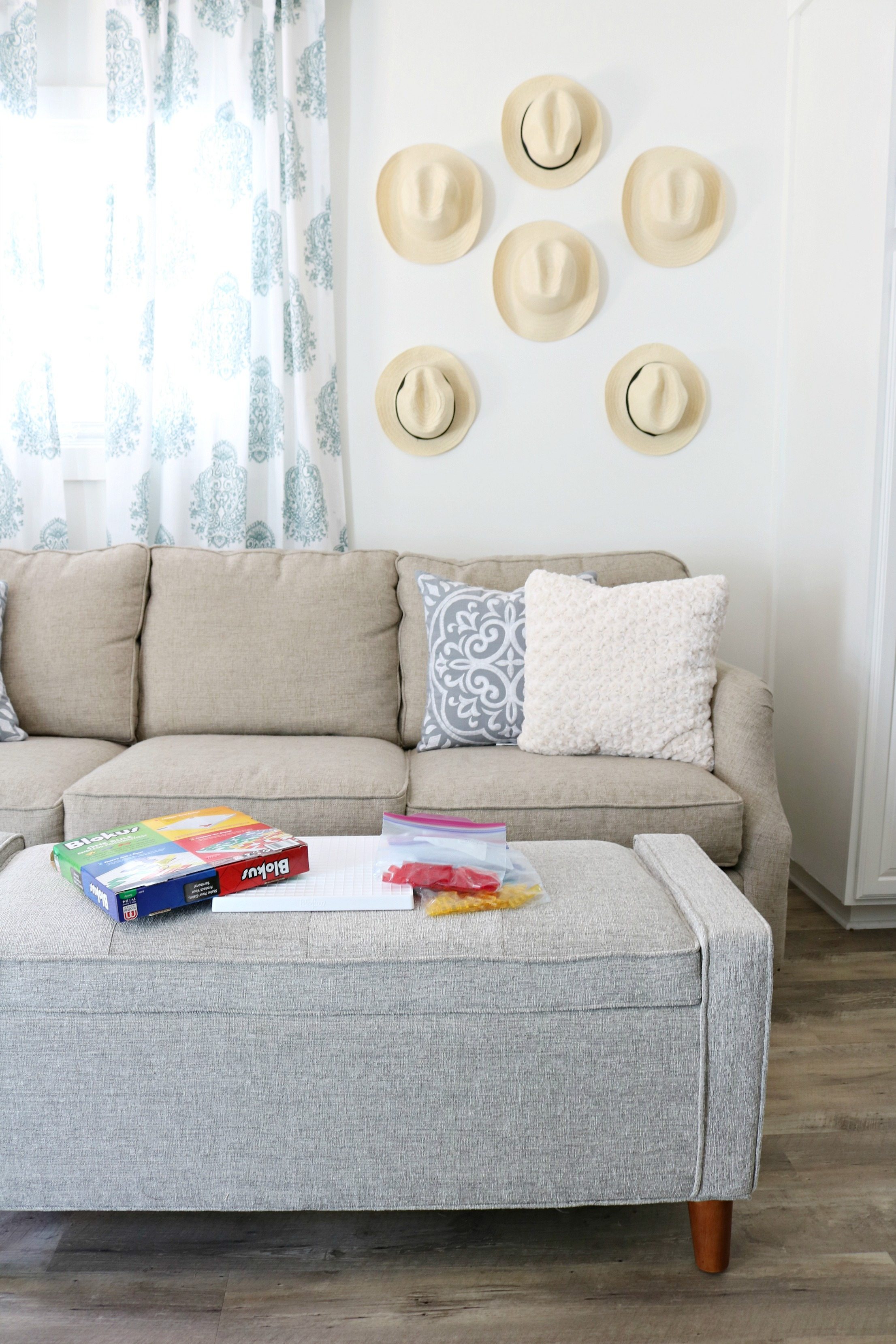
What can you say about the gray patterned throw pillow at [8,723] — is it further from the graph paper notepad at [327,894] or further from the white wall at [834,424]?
the white wall at [834,424]

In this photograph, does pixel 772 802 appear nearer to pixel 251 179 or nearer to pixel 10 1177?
pixel 10 1177

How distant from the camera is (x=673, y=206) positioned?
2.78 m

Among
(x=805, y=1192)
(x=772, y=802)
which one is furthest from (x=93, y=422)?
(x=805, y=1192)

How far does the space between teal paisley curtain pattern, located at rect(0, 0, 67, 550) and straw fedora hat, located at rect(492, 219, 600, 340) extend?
4.13 feet

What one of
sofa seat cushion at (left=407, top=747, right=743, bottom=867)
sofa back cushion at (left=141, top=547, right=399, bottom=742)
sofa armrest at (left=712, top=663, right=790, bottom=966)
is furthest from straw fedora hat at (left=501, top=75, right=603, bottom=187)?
sofa seat cushion at (left=407, top=747, right=743, bottom=867)

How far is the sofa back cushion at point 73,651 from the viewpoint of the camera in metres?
2.40

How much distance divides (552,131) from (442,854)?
2.21 metres

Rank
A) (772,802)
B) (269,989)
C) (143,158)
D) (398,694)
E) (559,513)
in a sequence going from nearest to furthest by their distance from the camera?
(269,989) < (772,802) < (398,694) < (143,158) < (559,513)

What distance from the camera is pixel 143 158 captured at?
269 centimetres

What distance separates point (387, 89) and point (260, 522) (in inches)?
49.0

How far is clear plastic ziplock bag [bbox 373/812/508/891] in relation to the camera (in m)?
1.36

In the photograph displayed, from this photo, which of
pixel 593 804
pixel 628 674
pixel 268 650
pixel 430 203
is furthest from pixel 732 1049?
pixel 430 203

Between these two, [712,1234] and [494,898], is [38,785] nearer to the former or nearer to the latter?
[494,898]

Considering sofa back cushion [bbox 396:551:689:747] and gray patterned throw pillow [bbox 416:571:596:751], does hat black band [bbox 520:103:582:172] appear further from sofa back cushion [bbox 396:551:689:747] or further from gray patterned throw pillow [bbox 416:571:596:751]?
gray patterned throw pillow [bbox 416:571:596:751]
